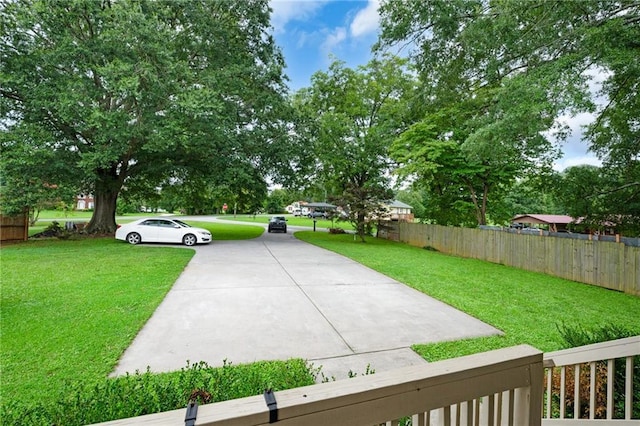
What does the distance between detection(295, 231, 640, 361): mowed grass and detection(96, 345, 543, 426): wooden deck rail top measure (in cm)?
251

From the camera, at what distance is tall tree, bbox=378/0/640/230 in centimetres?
522

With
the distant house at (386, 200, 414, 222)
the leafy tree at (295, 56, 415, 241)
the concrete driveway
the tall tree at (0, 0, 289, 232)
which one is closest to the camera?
the concrete driveway

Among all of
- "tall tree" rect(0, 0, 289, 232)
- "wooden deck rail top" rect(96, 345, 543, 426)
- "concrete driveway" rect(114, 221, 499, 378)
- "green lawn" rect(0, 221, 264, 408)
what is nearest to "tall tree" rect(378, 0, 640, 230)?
"concrete driveway" rect(114, 221, 499, 378)

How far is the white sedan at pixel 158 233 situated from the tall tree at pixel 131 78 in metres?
2.50

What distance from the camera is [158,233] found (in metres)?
12.8

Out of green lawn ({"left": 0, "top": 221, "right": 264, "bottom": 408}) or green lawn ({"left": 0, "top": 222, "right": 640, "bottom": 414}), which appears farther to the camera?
green lawn ({"left": 0, "top": 222, "right": 640, "bottom": 414})

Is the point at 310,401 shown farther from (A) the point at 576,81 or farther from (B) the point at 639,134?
(B) the point at 639,134

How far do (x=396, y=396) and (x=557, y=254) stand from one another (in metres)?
9.58

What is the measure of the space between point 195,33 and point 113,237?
9.92m

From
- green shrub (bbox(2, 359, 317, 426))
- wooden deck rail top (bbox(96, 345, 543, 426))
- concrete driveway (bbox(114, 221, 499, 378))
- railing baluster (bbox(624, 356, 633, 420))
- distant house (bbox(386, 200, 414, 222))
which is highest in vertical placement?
distant house (bbox(386, 200, 414, 222))

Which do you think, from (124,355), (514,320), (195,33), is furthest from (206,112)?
(514,320)

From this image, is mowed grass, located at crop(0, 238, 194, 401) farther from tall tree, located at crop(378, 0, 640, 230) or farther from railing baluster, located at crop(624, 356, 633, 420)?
tall tree, located at crop(378, 0, 640, 230)

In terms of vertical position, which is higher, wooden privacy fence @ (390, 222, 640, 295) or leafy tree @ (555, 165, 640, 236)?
leafy tree @ (555, 165, 640, 236)

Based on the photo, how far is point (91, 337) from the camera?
12.2 ft
